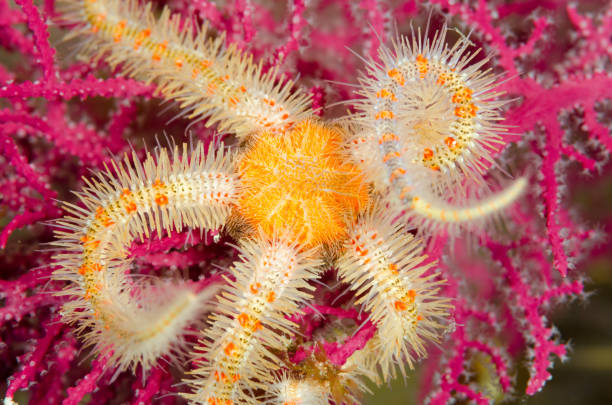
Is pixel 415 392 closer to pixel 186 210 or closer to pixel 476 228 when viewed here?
pixel 476 228

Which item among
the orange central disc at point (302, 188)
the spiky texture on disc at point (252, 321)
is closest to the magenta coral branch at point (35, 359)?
the spiky texture on disc at point (252, 321)

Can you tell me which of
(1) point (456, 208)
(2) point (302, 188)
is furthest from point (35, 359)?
(1) point (456, 208)

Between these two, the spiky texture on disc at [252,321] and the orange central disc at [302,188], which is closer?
the spiky texture on disc at [252,321]

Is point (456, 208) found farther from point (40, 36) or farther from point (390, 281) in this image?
point (40, 36)

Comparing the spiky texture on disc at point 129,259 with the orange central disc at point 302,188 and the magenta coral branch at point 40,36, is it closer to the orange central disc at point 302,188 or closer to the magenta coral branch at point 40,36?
the orange central disc at point 302,188

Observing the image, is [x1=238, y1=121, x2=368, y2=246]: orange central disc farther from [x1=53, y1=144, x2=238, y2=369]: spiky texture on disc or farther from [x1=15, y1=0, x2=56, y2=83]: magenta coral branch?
[x1=15, y1=0, x2=56, y2=83]: magenta coral branch

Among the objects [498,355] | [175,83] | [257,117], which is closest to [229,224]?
[257,117]
